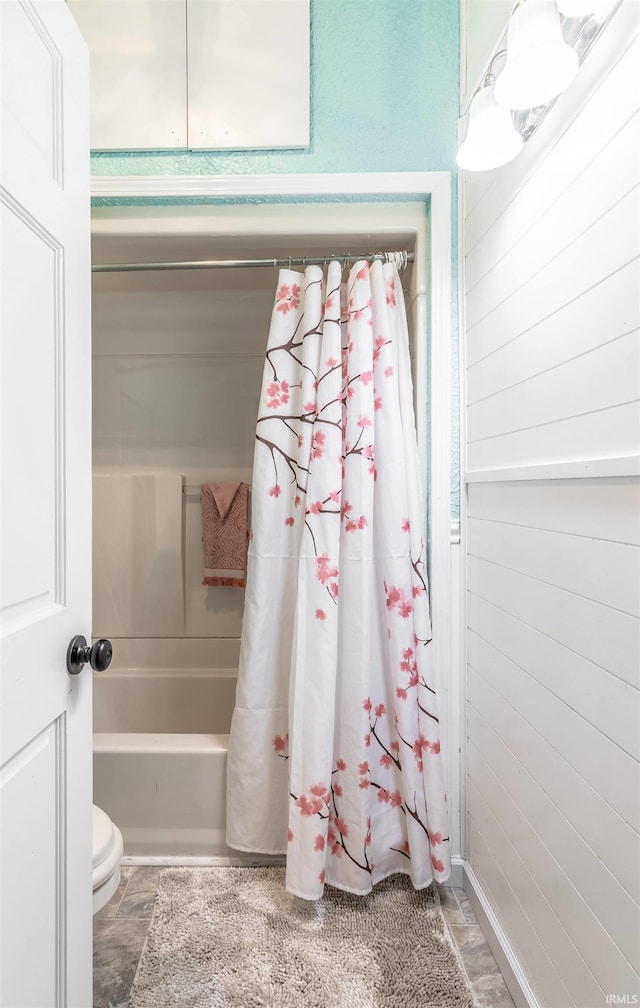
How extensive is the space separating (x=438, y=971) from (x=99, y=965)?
79 centimetres

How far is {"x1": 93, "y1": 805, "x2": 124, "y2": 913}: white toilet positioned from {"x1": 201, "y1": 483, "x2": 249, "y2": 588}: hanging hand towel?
1293 millimetres

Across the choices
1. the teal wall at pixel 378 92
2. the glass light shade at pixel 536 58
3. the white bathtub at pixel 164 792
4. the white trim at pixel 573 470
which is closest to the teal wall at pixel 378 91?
the teal wall at pixel 378 92

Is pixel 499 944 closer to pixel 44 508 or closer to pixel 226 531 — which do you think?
pixel 44 508

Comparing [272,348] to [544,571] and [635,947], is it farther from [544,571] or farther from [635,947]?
[635,947]

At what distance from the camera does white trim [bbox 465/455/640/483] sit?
795 millimetres

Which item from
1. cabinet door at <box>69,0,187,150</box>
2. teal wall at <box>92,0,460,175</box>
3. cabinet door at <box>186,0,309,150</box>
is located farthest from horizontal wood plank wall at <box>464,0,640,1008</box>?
cabinet door at <box>69,0,187,150</box>

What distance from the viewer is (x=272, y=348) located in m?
1.63

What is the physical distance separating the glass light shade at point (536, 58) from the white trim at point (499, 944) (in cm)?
170

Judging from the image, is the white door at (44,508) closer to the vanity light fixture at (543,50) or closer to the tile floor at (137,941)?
the tile floor at (137,941)

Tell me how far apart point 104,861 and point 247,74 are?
2005 millimetres

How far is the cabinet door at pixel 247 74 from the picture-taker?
5.11 ft

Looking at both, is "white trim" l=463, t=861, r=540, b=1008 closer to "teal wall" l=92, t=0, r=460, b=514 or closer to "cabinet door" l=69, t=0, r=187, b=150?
"teal wall" l=92, t=0, r=460, b=514

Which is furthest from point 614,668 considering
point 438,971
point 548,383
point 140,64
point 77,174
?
point 140,64

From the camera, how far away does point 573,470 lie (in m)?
0.94
